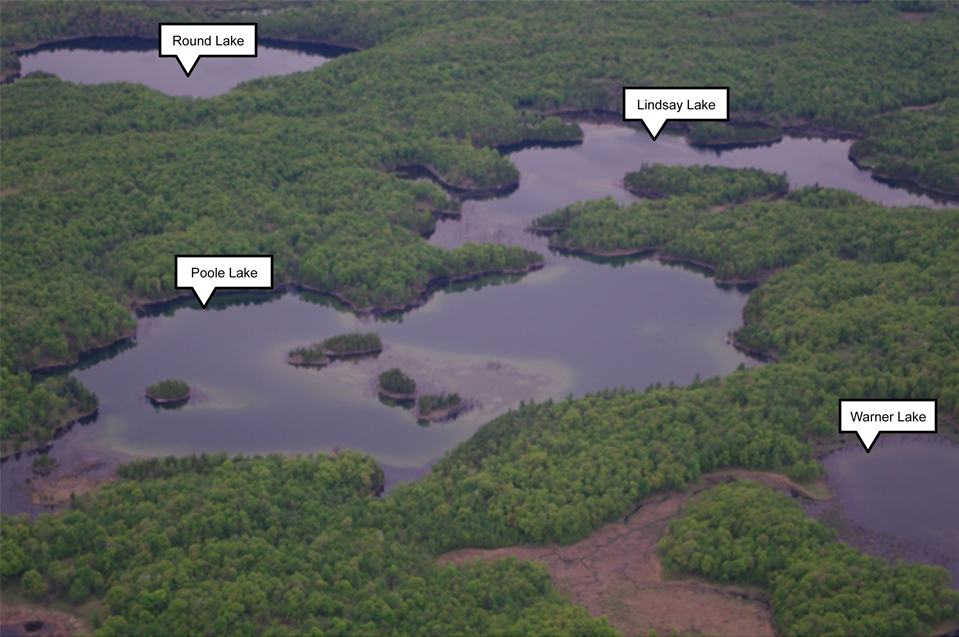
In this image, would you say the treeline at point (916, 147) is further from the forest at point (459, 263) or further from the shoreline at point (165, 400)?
the shoreline at point (165, 400)

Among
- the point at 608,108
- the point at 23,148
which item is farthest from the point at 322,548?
the point at 608,108

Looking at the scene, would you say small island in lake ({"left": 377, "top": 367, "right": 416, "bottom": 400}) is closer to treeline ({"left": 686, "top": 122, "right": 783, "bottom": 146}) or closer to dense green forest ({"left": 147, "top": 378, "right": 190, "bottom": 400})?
dense green forest ({"left": 147, "top": 378, "right": 190, "bottom": 400})

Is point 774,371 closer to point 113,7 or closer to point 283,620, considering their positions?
point 283,620

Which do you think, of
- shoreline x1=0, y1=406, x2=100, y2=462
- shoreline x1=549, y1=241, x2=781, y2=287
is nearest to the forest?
shoreline x1=0, y1=406, x2=100, y2=462

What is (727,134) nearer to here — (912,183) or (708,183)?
(708,183)

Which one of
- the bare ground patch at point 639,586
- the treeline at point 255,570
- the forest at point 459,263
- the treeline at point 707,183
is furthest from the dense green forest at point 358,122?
the bare ground patch at point 639,586

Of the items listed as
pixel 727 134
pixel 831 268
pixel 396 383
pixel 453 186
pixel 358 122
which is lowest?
pixel 396 383

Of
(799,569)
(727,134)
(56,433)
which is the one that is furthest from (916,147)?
(56,433)
